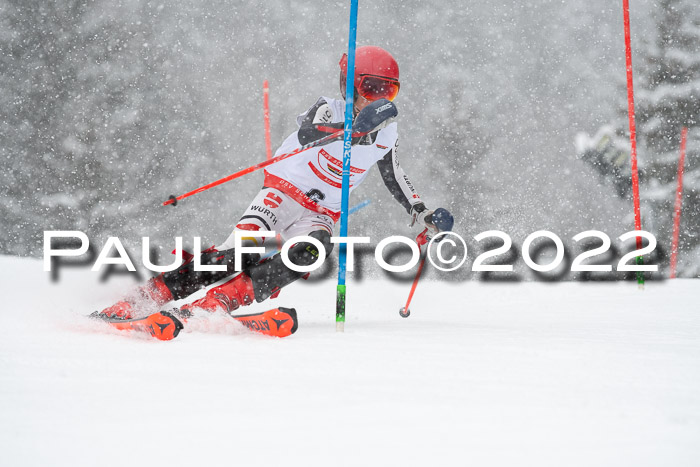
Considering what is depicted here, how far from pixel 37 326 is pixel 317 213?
1.63m

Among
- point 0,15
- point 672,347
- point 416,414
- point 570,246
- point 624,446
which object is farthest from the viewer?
point 570,246

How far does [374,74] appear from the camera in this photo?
3.65m

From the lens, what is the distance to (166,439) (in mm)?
1342

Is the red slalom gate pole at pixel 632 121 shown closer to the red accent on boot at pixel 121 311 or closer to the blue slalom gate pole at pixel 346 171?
the blue slalom gate pole at pixel 346 171

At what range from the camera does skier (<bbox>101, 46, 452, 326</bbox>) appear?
3.27 meters

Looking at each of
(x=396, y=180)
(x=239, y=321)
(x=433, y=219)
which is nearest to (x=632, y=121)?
(x=396, y=180)

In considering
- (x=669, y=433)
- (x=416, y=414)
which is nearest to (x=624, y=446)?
(x=669, y=433)

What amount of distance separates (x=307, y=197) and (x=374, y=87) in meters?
0.76

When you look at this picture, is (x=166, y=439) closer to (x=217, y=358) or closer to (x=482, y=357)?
(x=217, y=358)

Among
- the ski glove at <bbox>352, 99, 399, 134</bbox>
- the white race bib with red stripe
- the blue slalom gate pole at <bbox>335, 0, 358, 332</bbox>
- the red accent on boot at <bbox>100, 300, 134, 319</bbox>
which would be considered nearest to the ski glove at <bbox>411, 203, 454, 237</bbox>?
the white race bib with red stripe

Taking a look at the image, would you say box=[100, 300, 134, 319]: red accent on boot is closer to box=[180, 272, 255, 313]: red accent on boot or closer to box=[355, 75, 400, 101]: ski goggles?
box=[180, 272, 255, 313]: red accent on boot

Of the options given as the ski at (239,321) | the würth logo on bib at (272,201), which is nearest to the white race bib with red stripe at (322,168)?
the würth logo on bib at (272,201)

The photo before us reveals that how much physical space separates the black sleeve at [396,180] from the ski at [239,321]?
1.58 m

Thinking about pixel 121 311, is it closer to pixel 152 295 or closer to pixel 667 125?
pixel 152 295
